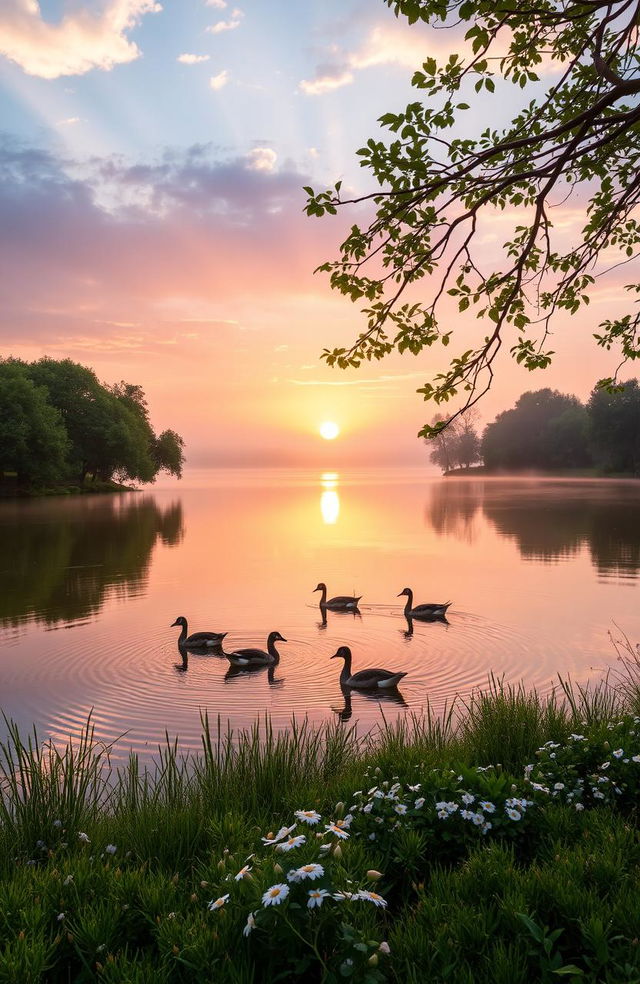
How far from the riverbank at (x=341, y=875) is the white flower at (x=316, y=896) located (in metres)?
0.01

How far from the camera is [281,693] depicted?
47.6 ft

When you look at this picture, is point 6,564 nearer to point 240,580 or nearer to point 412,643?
point 240,580

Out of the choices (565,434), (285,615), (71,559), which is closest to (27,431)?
(71,559)

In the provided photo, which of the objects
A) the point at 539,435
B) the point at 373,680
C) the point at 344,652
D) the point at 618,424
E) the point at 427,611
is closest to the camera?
the point at 373,680

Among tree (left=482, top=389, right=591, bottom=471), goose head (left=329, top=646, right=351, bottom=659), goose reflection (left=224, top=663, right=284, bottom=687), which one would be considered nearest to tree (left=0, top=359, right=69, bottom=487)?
goose reflection (left=224, top=663, right=284, bottom=687)

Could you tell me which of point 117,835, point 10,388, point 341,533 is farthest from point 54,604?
point 10,388

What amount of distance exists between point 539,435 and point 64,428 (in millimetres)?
119497

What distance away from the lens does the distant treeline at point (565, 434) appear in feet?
390

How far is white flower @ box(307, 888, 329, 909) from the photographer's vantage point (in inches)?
159

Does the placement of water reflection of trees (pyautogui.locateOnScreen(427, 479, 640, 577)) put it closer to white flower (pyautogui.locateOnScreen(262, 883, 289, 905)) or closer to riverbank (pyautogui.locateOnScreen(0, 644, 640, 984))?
riverbank (pyautogui.locateOnScreen(0, 644, 640, 984))

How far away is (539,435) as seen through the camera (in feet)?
559

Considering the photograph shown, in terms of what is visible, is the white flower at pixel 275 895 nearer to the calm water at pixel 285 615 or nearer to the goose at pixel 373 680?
the calm water at pixel 285 615

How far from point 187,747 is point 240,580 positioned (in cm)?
1825

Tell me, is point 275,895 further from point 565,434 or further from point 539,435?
point 539,435
